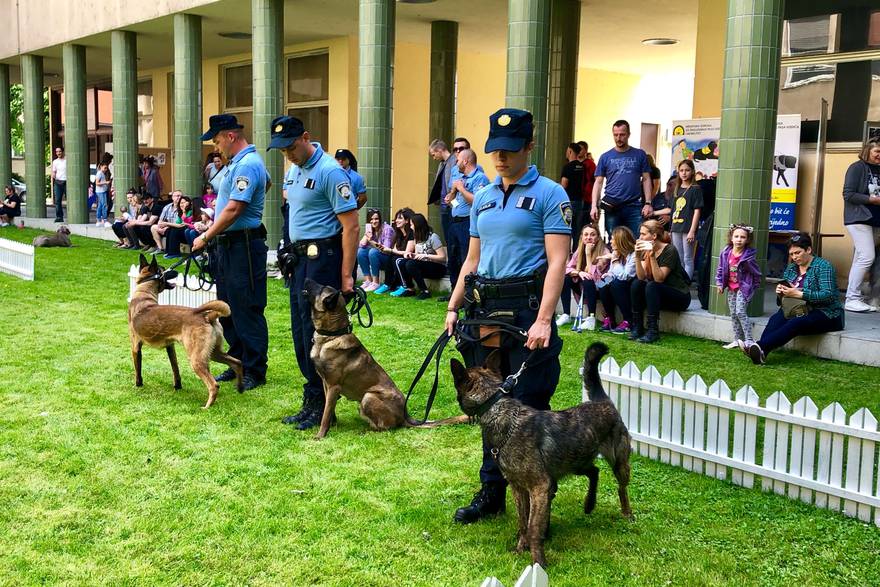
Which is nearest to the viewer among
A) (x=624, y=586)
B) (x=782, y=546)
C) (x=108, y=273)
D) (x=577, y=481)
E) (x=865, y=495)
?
(x=624, y=586)

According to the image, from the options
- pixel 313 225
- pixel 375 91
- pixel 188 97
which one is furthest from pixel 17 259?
pixel 313 225

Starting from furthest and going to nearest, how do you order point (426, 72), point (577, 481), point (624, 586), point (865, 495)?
point (426, 72)
point (577, 481)
point (865, 495)
point (624, 586)

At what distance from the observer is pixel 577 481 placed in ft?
16.5

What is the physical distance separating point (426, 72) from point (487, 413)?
17.8 m

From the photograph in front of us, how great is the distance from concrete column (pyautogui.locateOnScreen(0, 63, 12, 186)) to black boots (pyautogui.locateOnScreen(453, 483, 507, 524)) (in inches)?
989

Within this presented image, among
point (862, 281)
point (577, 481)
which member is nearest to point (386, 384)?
point (577, 481)

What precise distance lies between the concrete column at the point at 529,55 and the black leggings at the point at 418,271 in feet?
7.43

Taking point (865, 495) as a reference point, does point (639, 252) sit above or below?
above

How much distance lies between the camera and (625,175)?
34.9 feet

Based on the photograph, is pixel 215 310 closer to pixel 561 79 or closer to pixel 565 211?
pixel 565 211

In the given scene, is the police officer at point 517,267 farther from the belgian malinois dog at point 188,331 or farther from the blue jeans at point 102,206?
the blue jeans at point 102,206

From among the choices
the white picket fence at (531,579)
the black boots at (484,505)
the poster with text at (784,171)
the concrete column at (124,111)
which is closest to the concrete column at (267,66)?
the concrete column at (124,111)

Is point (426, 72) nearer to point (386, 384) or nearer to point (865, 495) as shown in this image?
point (386, 384)

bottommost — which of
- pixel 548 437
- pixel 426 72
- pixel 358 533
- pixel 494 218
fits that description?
pixel 358 533
